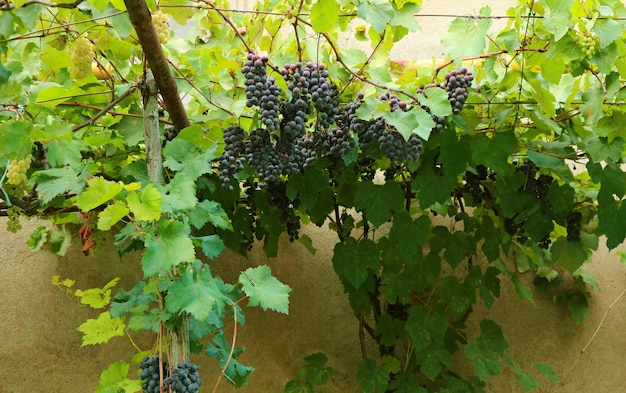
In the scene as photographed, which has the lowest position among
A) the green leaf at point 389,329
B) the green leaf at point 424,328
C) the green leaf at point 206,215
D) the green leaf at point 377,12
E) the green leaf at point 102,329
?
the green leaf at point 389,329

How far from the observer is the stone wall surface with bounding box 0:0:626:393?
354cm

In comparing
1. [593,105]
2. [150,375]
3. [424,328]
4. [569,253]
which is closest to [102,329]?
[150,375]

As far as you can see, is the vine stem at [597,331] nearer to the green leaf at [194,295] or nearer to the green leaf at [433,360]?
the green leaf at [433,360]

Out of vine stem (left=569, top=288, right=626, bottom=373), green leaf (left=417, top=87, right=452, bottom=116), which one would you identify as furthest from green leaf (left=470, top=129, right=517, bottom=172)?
vine stem (left=569, top=288, right=626, bottom=373)

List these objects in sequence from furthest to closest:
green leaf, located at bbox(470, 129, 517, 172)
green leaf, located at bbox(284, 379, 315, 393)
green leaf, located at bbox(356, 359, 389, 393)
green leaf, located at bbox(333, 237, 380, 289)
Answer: green leaf, located at bbox(284, 379, 315, 393), green leaf, located at bbox(356, 359, 389, 393), green leaf, located at bbox(333, 237, 380, 289), green leaf, located at bbox(470, 129, 517, 172)

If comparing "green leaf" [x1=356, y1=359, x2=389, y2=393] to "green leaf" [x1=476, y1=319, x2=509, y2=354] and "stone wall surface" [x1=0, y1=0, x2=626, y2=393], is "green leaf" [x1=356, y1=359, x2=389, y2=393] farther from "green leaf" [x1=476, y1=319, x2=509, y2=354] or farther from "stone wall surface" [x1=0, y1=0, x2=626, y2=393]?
"green leaf" [x1=476, y1=319, x2=509, y2=354]

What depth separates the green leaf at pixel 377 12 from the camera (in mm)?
2318

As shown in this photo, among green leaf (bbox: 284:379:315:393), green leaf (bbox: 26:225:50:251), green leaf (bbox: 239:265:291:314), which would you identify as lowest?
green leaf (bbox: 284:379:315:393)

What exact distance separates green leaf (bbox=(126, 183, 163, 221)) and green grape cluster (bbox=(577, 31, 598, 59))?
128 centimetres

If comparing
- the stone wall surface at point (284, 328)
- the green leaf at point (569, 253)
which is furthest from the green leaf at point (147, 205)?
the green leaf at point (569, 253)

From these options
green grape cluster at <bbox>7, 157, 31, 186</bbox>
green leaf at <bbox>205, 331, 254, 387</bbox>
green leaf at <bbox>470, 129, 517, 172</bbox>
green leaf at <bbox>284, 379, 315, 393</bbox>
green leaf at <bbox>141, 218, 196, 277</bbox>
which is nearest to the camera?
green leaf at <bbox>141, 218, 196, 277</bbox>

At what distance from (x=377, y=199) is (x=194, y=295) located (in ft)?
3.85

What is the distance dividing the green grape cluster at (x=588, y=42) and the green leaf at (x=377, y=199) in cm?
94

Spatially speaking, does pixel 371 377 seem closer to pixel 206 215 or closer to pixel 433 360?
pixel 433 360
